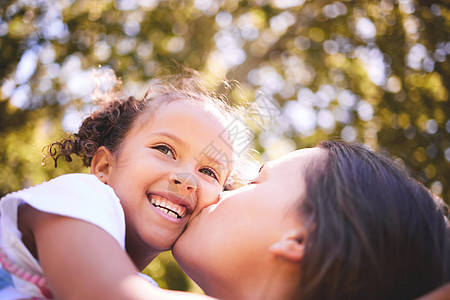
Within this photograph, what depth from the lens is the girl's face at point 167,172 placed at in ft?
5.39

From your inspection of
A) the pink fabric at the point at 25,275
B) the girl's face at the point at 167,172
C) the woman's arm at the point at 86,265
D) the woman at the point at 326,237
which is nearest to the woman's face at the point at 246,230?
the woman at the point at 326,237

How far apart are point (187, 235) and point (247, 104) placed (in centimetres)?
152

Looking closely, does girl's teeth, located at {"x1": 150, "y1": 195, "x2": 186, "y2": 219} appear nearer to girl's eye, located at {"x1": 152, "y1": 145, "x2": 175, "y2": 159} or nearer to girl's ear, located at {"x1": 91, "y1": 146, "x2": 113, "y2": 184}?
girl's eye, located at {"x1": 152, "y1": 145, "x2": 175, "y2": 159}

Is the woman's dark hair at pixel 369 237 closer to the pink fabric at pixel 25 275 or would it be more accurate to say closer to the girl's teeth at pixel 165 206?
the girl's teeth at pixel 165 206

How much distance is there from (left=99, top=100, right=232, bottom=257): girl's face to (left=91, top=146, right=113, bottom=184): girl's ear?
0.04 meters

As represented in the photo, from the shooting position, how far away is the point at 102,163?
2.05 meters

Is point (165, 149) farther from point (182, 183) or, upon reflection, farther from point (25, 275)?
point (25, 275)

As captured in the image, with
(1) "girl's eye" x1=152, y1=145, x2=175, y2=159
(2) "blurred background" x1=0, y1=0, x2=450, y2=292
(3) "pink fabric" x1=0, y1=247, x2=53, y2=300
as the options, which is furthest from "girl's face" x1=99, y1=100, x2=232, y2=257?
(2) "blurred background" x1=0, y1=0, x2=450, y2=292

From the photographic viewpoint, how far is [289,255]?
4.23ft

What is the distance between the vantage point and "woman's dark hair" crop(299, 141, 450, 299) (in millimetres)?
1212

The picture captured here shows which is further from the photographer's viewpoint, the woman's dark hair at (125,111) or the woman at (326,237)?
the woman's dark hair at (125,111)

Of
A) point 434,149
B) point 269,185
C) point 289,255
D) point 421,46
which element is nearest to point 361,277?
point 289,255

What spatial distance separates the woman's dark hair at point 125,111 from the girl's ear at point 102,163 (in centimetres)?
4

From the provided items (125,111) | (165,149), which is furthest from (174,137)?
(125,111)
